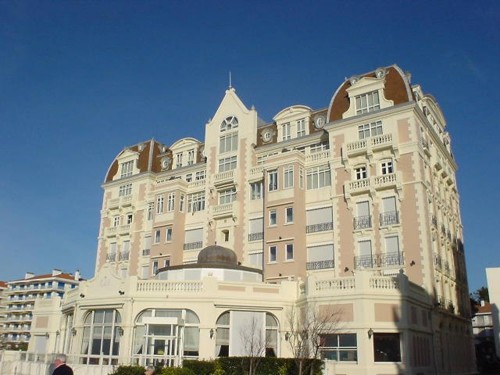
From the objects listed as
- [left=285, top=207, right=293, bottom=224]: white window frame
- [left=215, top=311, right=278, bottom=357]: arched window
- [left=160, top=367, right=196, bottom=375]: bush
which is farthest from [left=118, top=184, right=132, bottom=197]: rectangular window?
[left=160, top=367, right=196, bottom=375]: bush

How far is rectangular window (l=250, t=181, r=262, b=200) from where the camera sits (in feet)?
140

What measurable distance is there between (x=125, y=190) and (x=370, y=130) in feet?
89.3

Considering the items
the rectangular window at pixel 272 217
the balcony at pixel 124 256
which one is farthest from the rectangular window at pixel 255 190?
the balcony at pixel 124 256

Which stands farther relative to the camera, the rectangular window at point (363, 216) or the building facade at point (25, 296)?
the building facade at point (25, 296)

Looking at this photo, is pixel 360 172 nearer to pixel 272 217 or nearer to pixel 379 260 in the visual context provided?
pixel 379 260

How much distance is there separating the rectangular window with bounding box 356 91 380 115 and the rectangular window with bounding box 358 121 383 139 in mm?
1206

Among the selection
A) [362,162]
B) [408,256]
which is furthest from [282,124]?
[408,256]

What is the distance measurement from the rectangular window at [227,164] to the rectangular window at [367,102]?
12.4 m

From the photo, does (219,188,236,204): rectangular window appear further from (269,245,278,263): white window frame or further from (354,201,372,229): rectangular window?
(354,201,372,229): rectangular window

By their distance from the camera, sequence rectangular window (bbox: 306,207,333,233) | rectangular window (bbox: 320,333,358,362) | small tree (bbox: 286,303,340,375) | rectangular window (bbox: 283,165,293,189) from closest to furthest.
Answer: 1. small tree (bbox: 286,303,340,375)
2. rectangular window (bbox: 320,333,358,362)
3. rectangular window (bbox: 306,207,333,233)
4. rectangular window (bbox: 283,165,293,189)

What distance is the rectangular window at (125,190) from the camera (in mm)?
52156

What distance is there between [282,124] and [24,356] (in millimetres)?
27163

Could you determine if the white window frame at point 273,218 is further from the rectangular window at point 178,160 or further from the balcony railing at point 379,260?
the rectangular window at point 178,160

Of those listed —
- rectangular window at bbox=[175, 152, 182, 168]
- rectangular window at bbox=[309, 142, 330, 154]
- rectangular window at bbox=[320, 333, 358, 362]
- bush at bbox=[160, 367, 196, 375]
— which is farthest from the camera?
rectangular window at bbox=[175, 152, 182, 168]
